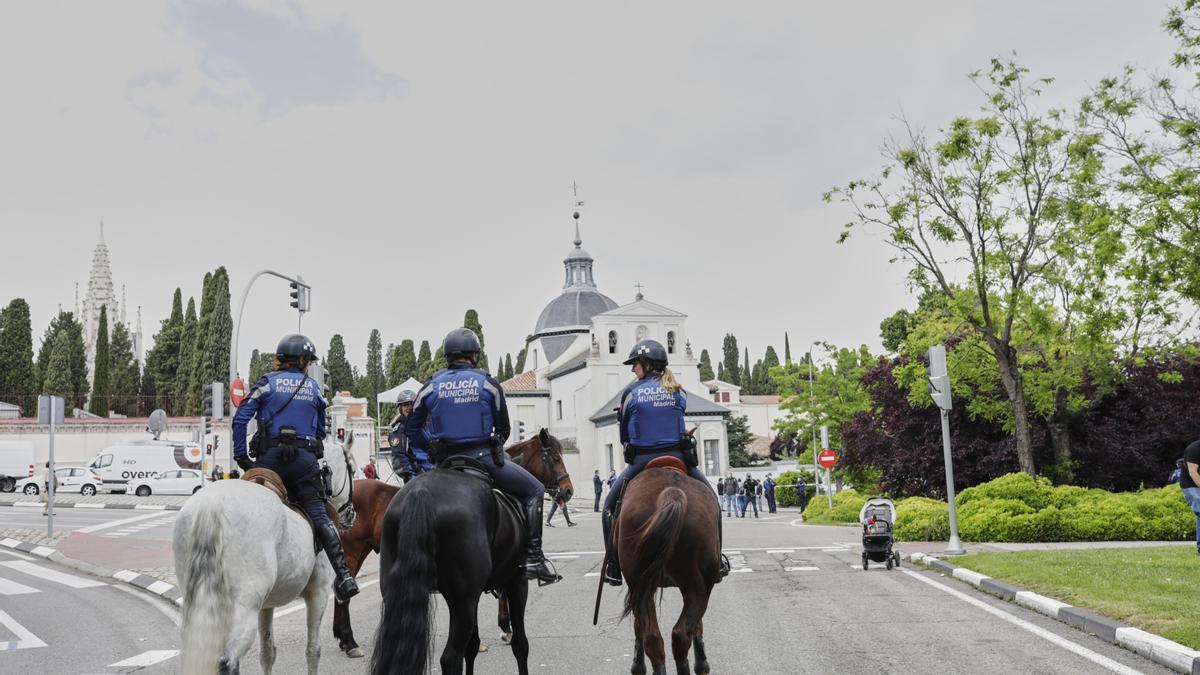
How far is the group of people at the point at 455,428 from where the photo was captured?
6.75m

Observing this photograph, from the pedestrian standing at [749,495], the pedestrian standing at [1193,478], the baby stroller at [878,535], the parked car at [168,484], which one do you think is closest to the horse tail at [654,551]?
the pedestrian standing at [1193,478]

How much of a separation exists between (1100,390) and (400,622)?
81.5ft

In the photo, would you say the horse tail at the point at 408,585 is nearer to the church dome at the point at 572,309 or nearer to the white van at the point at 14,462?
the white van at the point at 14,462

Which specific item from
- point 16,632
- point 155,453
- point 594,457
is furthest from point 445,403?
point 594,457

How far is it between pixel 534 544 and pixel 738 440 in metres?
80.0

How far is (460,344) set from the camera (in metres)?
7.13

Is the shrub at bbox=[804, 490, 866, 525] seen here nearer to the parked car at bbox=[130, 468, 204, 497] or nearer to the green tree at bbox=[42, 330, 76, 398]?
the parked car at bbox=[130, 468, 204, 497]

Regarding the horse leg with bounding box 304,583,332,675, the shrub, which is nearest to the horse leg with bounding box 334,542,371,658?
the horse leg with bounding box 304,583,332,675

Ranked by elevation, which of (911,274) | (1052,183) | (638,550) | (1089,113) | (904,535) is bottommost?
(904,535)

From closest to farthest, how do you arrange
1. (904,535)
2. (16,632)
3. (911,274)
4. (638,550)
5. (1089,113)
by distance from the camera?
(638,550) → (16,632) → (904,535) → (1089,113) → (911,274)

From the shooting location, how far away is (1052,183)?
23.8m

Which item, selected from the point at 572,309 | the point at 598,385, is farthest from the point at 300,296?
the point at 572,309

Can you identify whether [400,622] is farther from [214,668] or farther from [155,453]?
[155,453]

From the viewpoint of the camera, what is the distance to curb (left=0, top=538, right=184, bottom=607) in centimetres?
1324
